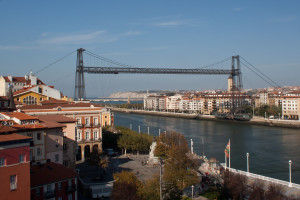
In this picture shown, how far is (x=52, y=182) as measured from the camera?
390cm

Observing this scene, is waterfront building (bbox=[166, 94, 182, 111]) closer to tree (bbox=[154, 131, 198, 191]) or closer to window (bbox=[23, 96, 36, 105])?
window (bbox=[23, 96, 36, 105])

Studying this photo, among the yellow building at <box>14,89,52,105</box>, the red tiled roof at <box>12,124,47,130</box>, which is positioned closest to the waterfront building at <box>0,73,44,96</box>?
the yellow building at <box>14,89,52,105</box>

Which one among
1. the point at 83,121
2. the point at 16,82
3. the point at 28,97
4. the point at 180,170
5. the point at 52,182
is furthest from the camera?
the point at 16,82

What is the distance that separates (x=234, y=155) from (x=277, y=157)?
1131 mm

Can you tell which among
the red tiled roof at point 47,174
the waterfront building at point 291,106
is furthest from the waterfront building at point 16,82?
the waterfront building at point 291,106

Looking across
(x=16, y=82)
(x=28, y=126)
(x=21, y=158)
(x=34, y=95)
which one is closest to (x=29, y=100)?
(x=34, y=95)

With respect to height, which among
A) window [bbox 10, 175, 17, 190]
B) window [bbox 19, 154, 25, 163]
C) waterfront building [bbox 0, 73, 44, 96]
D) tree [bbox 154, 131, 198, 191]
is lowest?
tree [bbox 154, 131, 198, 191]

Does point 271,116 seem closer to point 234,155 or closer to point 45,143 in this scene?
point 234,155

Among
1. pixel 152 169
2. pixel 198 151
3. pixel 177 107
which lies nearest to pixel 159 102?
pixel 177 107

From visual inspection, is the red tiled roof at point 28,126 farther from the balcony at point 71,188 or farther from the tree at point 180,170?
the tree at point 180,170

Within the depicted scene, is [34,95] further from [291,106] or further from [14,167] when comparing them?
[291,106]

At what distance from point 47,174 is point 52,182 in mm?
151

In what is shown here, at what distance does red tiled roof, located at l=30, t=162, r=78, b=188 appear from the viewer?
380 centimetres

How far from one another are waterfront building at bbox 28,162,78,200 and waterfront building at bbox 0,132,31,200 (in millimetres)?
397
